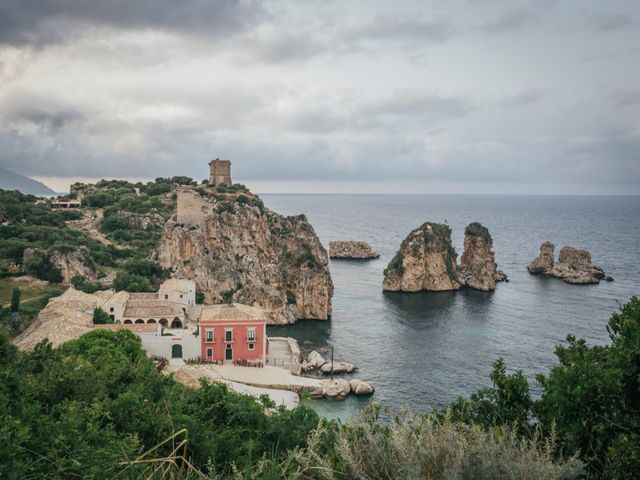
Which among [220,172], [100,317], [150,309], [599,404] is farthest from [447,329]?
[220,172]

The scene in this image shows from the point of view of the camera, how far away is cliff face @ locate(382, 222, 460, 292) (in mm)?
66562

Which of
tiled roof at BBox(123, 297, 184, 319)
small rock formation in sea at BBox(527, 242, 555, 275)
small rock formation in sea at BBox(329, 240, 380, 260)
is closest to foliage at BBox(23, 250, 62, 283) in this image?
tiled roof at BBox(123, 297, 184, 319)

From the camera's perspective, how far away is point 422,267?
67562 mm

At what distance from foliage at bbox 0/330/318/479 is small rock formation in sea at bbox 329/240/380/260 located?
265 ft

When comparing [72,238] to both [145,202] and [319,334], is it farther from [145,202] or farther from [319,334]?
[319,334]

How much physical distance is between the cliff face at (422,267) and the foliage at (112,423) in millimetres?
51862

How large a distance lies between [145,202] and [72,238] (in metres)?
19.3

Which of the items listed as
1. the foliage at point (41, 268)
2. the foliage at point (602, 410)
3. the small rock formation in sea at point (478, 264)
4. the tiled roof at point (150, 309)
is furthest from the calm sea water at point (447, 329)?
the foliage at point (41, 268)

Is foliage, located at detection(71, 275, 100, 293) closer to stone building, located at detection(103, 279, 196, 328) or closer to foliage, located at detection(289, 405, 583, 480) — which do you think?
stone building, located at detection(103, 279, 196, 328)

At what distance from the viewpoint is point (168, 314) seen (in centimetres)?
3934

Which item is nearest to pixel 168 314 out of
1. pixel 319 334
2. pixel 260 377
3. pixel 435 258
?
pixel 260 377

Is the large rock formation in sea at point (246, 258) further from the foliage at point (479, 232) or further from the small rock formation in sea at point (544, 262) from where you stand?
the small rock formation in sea at point (544, 262)

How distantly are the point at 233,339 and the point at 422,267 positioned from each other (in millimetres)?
38676

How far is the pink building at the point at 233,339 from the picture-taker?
114ft
